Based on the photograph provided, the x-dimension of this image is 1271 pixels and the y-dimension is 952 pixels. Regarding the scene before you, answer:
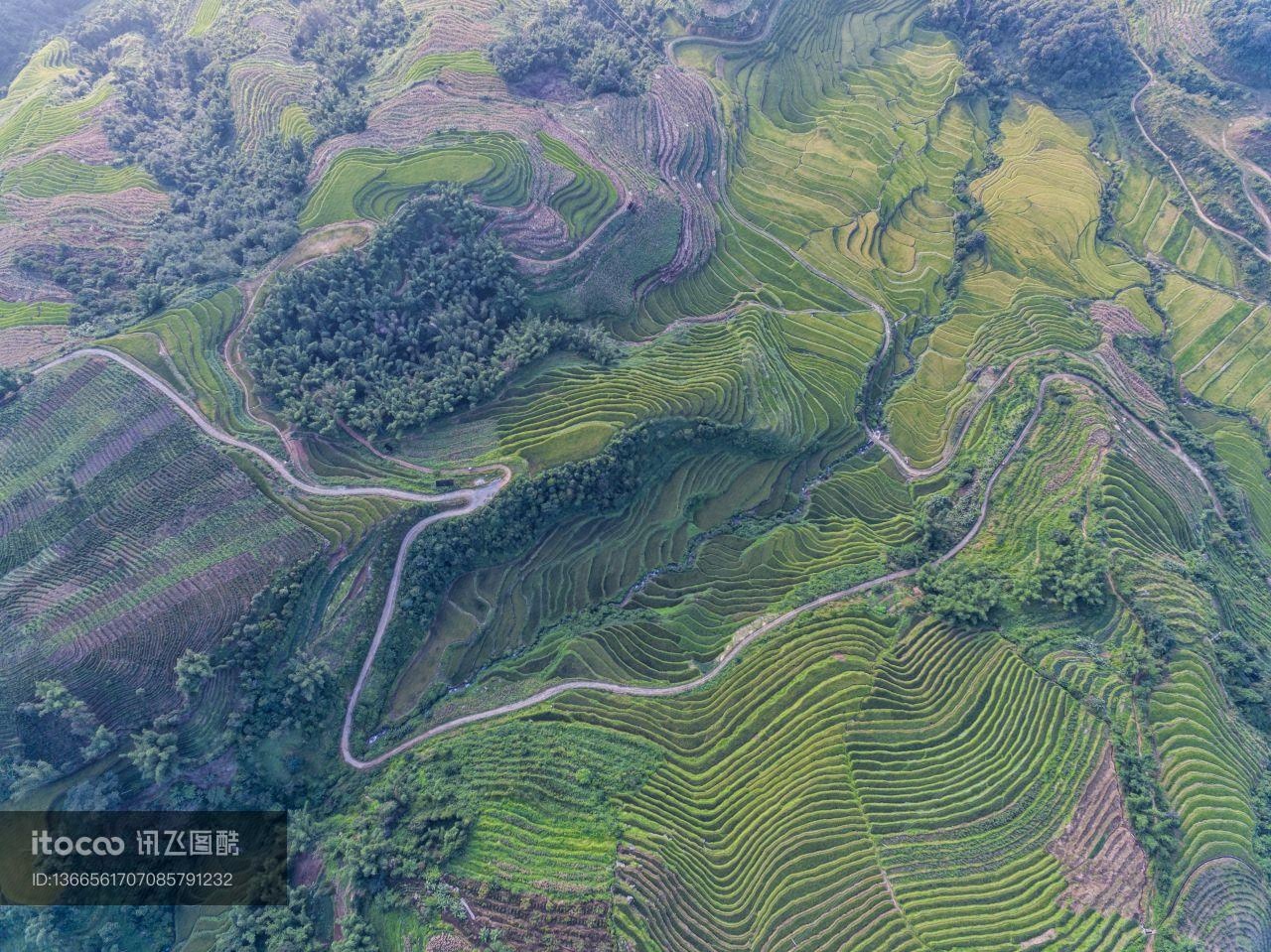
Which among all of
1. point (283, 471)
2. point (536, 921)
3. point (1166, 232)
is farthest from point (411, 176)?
point (1166, 232)

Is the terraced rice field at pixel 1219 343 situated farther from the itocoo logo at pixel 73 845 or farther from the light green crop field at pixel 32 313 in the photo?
the light green crop field at pixel 32 313

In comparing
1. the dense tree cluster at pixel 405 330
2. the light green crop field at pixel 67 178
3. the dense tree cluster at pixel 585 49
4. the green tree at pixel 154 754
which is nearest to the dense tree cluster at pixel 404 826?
the green tree at pixel 154 754

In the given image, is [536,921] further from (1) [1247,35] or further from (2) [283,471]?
(1) [1247,35]

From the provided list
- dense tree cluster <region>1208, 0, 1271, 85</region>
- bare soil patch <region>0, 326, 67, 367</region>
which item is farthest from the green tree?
dense tree cluster <region>1208, 0, 1271, 85</region>

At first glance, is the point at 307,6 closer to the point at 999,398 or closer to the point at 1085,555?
the point at 999,398

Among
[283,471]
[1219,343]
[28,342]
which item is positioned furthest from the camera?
[1219,343]

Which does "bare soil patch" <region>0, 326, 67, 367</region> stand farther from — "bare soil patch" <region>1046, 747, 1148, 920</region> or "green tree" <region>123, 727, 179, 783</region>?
"bare soil patch" <region>1046, 747, 1148, 920</region>
